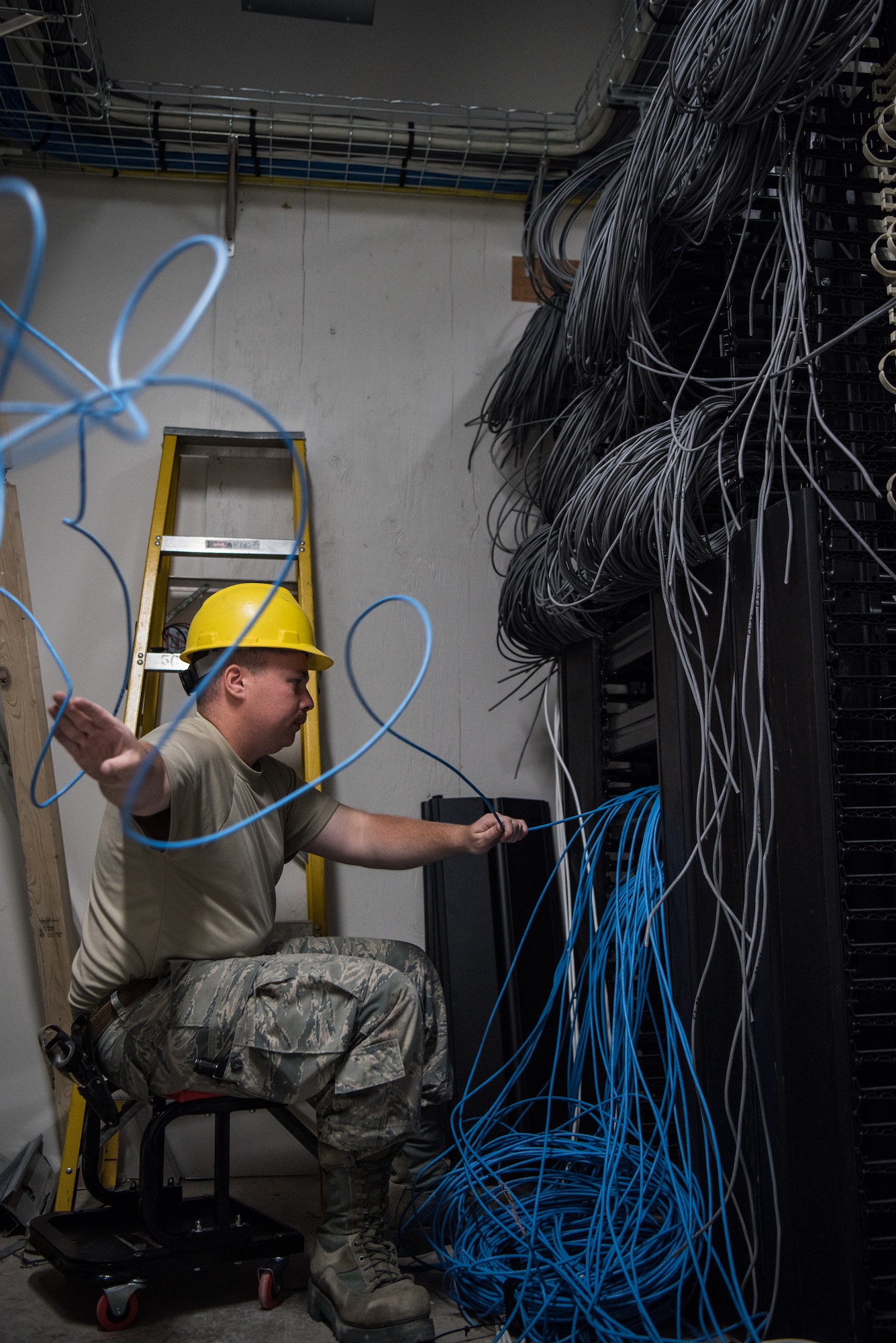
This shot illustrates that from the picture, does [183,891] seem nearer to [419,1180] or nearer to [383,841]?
[383,841]

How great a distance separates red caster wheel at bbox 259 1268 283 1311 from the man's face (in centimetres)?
92

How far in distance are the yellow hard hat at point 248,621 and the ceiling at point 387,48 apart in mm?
1741

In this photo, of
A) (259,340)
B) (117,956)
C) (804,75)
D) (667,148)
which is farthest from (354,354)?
(117,956)

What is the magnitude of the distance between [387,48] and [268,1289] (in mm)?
3168

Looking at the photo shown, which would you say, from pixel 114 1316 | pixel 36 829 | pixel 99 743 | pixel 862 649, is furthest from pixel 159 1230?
pixel 862 649

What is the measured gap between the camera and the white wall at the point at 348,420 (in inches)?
105

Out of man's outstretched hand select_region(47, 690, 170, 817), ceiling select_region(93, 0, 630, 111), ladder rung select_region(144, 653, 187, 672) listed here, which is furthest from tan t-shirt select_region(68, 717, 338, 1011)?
ceiling select_region(93, 0, 630, 111)

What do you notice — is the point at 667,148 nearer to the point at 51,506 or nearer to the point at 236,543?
the point at 236,543

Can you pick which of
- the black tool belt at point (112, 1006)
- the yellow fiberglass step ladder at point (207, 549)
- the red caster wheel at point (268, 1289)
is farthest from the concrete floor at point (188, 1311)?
the yellow fiberglass step ladder at point (207, 549)

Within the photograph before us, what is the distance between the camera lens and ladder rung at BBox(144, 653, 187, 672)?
8.10 feet

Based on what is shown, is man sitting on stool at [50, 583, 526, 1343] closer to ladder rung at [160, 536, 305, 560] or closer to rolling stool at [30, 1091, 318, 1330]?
rolling stool at [30, 1091, 318, 1330]

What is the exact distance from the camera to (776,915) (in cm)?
160

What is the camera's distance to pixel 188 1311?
170 centimetres

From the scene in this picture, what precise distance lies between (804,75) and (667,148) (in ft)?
1.09
